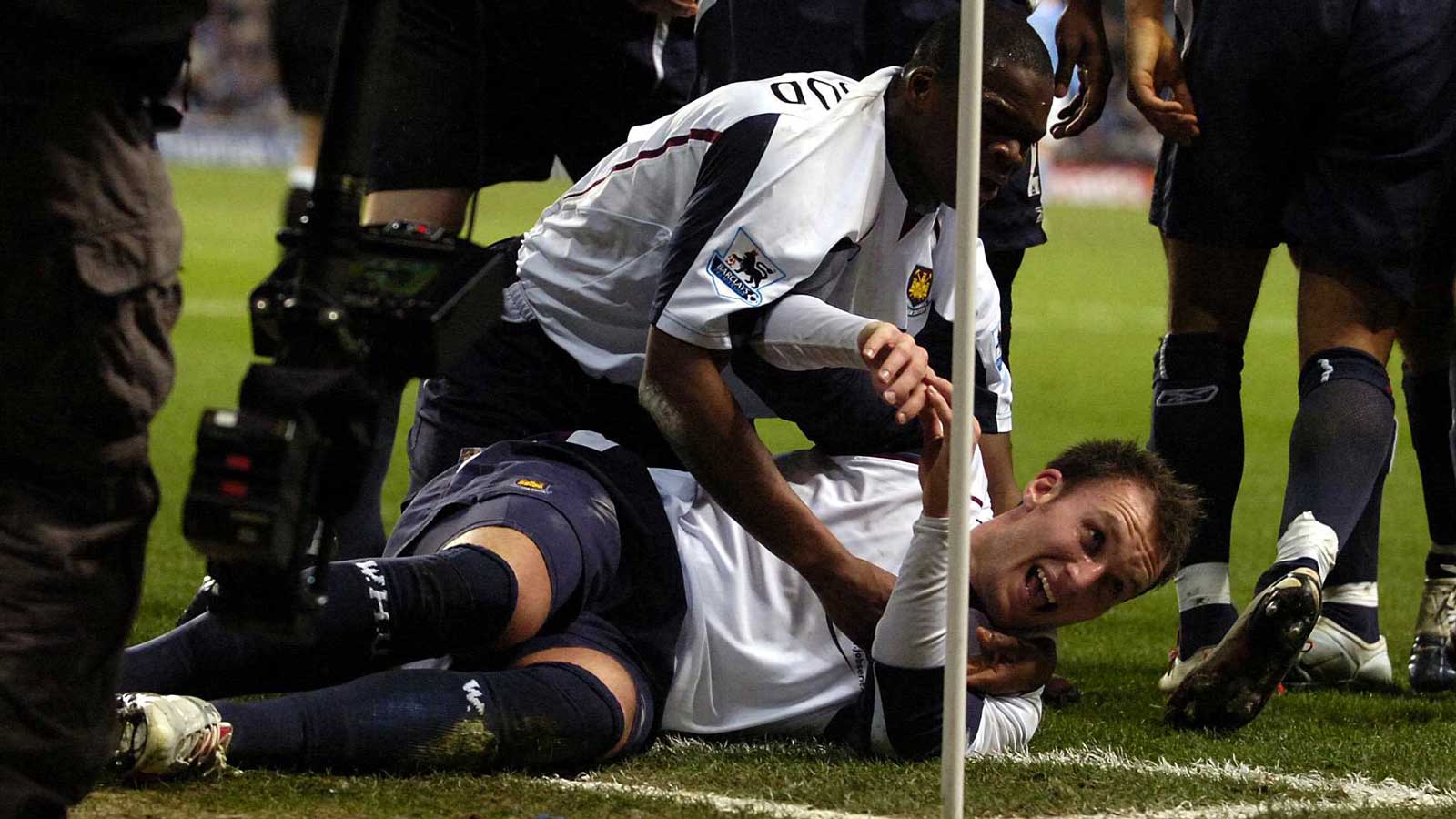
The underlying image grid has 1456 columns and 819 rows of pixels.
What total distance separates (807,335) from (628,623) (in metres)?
0.59

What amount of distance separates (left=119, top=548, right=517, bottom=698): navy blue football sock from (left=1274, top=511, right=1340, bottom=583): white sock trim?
134 centimetres

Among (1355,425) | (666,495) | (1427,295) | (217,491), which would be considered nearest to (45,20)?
(217,491)

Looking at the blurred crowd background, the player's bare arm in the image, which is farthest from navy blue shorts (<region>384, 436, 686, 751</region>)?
the blurred crowd background

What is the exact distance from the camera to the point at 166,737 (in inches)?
103

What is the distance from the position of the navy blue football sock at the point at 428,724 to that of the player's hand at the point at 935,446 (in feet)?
1.91

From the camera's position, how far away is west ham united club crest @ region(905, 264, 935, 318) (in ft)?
11.0

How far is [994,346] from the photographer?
3.59 metres

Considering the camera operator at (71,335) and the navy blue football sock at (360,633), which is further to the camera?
the navy blue football sock at (360,633)

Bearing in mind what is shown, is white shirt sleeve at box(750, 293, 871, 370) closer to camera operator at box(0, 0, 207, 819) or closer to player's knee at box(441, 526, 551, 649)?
player's knee at box(441, 526, 551, 649)

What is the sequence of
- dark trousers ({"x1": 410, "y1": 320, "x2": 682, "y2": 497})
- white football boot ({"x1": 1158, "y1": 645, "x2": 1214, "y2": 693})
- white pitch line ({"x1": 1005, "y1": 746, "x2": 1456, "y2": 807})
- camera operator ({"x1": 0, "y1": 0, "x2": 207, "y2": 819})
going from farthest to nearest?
dark trousers ({"x1": 410, "y1": 320, "x2": 682, "y2": 497})
white football boot ({"x1": 1158, "y1": 645, "x2": 1214, "y2": 693})
white pitch line ({"x1": 1005, "y1": 746, "x2": 1456, "y2": 807})
camera operator ({"x1": 0, "y1": 0, "x2": 207, "y2": 819})

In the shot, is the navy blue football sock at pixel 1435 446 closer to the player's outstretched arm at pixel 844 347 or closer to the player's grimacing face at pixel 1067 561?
the player's grimacing face at pixel 1067 561

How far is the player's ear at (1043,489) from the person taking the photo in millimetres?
3205

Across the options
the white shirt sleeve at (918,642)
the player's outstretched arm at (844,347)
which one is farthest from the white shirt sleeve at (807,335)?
the white shirt sleeve at (918,642)

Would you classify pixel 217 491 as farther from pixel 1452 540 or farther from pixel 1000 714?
pixel 1452 540
